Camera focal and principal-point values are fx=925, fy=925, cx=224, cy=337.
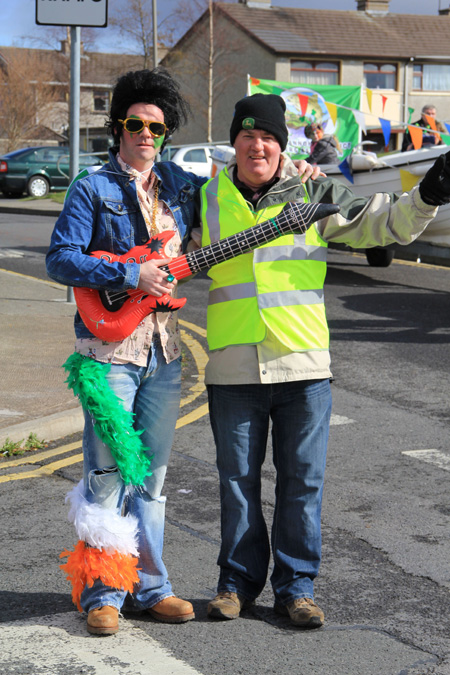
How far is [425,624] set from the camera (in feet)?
11.5

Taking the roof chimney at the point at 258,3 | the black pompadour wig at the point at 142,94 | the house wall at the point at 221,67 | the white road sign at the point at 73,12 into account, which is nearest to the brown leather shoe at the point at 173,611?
the black pompadour wig at the point at 142,94

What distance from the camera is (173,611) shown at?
11.4 feet

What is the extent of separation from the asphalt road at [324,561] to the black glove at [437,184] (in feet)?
5.25

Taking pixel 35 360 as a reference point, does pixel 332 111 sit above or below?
above

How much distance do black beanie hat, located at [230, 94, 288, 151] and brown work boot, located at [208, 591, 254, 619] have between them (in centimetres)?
173

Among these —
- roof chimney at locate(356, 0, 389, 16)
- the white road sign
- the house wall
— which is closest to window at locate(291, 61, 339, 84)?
the house wall

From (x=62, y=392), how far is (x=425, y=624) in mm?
3992

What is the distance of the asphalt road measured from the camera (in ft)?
10.5

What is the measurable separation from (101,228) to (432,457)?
A: 10.4ft

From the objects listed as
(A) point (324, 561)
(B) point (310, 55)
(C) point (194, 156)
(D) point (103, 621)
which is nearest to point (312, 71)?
(B) point (310, 55)

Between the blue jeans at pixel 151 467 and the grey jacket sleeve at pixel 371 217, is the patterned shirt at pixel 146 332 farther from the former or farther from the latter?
the grey jacket sleeve at pixel 371 217

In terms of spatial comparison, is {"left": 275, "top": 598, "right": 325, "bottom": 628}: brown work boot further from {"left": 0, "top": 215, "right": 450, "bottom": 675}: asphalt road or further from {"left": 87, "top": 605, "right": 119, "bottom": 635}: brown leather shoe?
{"left": 87, "top": 605, "right": 119, "bottom": 635}: brown leather shoe

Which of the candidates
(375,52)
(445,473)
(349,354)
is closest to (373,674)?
(445,473)

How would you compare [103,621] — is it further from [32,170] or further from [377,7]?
[377,7]
